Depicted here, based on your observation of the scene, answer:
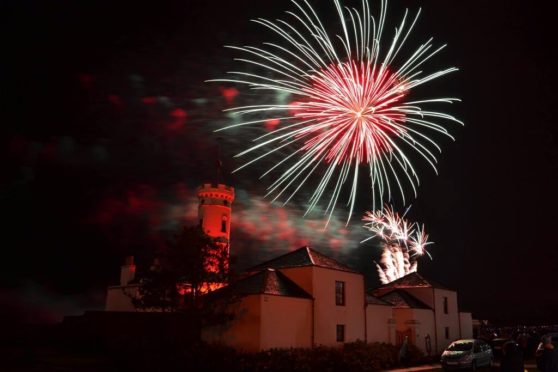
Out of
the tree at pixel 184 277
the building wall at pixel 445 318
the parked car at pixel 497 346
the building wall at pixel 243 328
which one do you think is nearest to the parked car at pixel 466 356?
the parked car at pixel 497 346

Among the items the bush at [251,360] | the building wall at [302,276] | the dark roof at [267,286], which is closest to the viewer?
the bush at [251,360]

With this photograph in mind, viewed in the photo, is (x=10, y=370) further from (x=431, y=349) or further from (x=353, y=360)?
(x=431, y=349)

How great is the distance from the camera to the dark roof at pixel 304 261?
30.8 metres

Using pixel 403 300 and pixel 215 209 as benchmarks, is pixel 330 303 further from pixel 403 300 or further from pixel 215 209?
pixel 215 209

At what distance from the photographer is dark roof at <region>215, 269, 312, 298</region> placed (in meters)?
26.5

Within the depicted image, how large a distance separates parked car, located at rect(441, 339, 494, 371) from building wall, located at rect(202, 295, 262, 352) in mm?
9902

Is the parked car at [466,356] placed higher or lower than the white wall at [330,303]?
lower

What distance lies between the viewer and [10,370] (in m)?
20.4

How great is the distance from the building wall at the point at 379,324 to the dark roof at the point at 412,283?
846cm

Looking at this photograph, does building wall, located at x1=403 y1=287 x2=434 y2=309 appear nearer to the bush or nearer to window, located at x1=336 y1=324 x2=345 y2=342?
window, located at x1=336 y1=324 x2=345 y2=342

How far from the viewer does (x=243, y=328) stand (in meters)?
26.2

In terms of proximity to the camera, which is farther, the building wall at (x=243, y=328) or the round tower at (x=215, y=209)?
the round tower at (x=215, y=209)

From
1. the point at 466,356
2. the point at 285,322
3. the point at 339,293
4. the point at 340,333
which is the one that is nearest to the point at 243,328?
the point at 285,322

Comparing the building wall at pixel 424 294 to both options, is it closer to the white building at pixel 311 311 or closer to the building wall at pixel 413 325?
the white building at pixel 311 311
